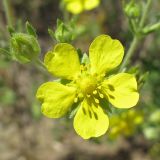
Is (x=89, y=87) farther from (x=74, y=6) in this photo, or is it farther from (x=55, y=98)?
(x=74, y=6)

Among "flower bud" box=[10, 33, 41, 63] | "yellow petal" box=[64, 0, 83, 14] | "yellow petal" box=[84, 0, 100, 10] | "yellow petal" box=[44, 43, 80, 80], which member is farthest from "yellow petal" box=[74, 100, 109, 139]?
"yellow petal" box=[64, 0, 83, 14]

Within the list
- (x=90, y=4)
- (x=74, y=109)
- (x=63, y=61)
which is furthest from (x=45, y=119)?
(x=63, y=61)

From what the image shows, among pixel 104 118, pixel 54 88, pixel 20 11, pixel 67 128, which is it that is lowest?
pixel 67 128

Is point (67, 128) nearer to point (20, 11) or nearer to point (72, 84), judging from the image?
point (20, 11)

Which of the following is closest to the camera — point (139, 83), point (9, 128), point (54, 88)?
point (54, 88)

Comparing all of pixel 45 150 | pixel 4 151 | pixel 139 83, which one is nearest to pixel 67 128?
pixel 45 150

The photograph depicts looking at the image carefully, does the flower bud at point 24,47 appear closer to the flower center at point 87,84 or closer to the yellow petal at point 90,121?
the flower center at point 87,84

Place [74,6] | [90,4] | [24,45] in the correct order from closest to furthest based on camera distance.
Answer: [24,45], [90,4], [74,6]

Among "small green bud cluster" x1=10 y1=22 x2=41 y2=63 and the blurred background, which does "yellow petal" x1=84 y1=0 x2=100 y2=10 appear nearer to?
the blurred background
